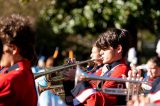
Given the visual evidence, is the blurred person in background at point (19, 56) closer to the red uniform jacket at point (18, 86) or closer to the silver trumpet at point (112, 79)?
the red uniform jacket at point (18, 86)

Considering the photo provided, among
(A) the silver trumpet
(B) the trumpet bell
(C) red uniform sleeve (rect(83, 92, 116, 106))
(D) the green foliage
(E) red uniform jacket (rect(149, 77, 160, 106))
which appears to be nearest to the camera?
(E) red uniform jacket (rect(149, 77, 160, 106))

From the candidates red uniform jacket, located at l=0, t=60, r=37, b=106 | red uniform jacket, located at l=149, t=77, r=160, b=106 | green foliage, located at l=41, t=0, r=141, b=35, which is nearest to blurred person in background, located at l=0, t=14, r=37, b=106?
red uniform jacket, located at l=0, t=60, r=37, b=106

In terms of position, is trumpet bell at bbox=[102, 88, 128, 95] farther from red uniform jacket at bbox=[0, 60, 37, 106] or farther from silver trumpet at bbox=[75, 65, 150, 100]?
red uniform jacket at bbox=[0, 60, 37, 106]

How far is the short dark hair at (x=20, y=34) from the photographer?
4328 millimetres

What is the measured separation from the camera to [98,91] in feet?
18.0

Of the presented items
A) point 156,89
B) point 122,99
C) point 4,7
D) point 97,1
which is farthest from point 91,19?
point 4,7

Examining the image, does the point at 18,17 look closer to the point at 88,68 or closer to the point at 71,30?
the point at 88,68

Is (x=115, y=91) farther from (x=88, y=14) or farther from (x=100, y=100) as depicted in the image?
(x=88, y=14)

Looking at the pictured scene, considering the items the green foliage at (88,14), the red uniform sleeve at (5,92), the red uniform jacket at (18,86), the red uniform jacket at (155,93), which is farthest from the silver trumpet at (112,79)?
the green foliage at (88,14)

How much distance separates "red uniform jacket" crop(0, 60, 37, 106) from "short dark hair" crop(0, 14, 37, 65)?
0.29 ft

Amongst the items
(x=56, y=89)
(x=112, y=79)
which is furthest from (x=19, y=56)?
(x=56, y=89)

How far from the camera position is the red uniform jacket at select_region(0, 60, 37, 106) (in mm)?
4207

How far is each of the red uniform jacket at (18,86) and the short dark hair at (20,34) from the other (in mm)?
88

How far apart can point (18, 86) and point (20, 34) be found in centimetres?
36
